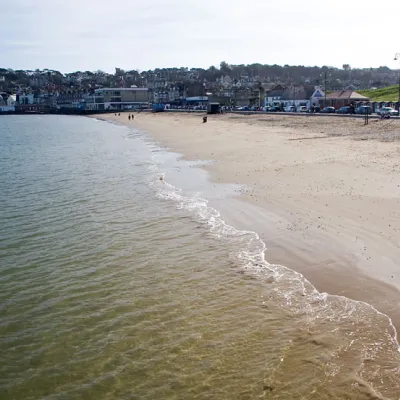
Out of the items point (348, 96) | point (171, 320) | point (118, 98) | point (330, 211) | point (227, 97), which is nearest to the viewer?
point (171, 320)

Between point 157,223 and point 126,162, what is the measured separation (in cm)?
1848

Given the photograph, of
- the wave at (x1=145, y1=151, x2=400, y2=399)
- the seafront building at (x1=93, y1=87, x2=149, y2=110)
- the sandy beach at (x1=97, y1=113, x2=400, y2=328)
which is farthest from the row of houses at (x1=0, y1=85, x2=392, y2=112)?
the wave at (x1=145, y1=151, x2=400, y2=399)

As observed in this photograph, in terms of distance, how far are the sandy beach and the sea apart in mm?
661

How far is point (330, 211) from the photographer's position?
15289 millimetres

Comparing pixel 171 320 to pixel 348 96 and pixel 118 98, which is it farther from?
pixel 118 98

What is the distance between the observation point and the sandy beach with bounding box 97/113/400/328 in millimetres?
10469

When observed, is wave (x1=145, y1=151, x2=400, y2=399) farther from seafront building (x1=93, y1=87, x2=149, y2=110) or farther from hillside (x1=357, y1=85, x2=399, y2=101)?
seafront building (x1=93, y1=87, x2=149, y2=110)

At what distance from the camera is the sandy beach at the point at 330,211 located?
10.5m

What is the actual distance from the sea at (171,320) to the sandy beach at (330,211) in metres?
0.66

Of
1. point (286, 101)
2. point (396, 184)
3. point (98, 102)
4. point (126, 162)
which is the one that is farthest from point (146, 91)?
point (396, 184)

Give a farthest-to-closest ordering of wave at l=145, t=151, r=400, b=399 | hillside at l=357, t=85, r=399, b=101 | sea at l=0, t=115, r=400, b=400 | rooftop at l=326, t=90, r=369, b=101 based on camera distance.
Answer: hillside at l=357, t=85, r=399, b=101 < rooftop at l=326, t=90, r=369, b=101 < sea at l=0, t=115, r=400, b=400 < wave at l=145, t=151, r=400, b=399

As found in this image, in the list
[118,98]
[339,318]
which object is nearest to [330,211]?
[339,318]

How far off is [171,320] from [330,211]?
8107 millimetres

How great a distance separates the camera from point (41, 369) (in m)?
7.74
